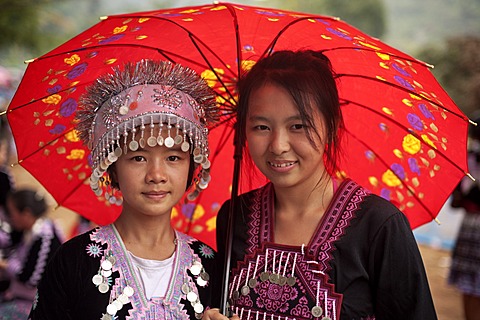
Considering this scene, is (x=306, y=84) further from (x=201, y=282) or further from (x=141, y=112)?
(x=201, y=282)

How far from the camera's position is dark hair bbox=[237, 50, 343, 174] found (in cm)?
200

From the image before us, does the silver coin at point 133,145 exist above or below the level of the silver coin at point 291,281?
above

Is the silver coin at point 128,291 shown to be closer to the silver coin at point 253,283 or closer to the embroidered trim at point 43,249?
the silver coin at point 253,283

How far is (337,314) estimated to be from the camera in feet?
6.26

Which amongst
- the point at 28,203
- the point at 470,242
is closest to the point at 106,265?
the point at 28,203

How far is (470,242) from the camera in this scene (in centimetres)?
492

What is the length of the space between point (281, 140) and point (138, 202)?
49 centimetres

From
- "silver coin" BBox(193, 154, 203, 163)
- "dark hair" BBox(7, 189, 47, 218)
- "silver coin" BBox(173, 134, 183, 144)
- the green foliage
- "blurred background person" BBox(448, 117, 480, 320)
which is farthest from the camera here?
the green foliage

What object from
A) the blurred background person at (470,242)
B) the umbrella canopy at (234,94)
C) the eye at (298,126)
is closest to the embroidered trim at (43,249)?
the umbrella canopy at (234,94)

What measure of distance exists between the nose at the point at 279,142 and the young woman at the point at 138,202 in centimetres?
25

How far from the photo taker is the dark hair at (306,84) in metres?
2.00

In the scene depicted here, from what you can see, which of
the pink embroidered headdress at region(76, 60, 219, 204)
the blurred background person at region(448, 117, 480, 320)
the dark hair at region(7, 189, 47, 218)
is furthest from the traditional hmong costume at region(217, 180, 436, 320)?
the blurred background person at region(448, 117, 480, 320)

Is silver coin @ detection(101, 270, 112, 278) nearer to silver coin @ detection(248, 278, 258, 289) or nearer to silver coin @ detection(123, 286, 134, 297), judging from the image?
silver coin @ detection(123, 286, 134, 297)

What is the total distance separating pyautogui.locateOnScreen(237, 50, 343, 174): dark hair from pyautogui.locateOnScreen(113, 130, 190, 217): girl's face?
1.07ft
